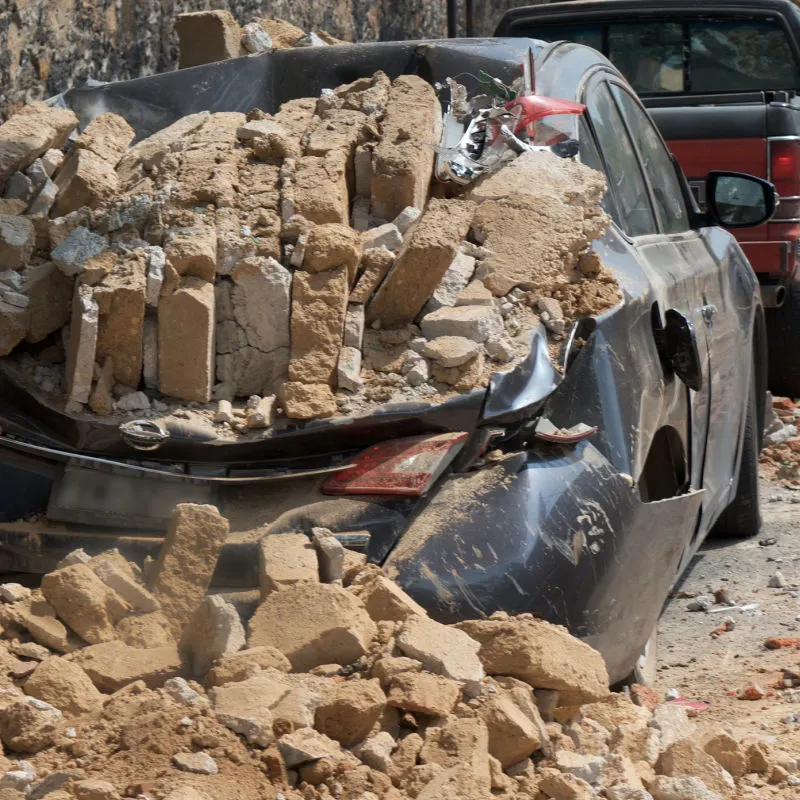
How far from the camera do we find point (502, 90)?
4.35 m

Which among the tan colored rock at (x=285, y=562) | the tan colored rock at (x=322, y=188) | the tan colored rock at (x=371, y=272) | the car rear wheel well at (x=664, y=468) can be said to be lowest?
the car rear wheel well at (x=664, y=468)

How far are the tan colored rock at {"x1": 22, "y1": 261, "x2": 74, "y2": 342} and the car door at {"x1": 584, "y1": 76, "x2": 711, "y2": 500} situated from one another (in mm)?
1602

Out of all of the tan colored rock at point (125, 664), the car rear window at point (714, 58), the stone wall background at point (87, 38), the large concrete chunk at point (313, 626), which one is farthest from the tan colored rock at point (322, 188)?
the car rear window at point (714, 58)

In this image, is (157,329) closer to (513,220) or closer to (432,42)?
(513,220)

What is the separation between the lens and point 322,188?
12.6 feet

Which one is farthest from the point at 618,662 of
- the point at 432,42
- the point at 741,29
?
the point at 741,29

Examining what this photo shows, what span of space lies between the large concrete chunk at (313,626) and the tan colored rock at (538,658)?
25 centimetres

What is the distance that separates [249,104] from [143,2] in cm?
429

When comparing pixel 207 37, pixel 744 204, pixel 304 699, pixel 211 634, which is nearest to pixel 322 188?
pixel 211 634

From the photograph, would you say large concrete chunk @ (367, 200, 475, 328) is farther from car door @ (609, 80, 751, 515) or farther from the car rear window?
the car rear window

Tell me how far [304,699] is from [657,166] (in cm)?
322

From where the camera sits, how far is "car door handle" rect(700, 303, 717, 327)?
4690mm

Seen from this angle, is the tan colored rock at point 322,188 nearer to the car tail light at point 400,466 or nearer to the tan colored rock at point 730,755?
the car tail light at point 400,466

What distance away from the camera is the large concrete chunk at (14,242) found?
3.72 meters
